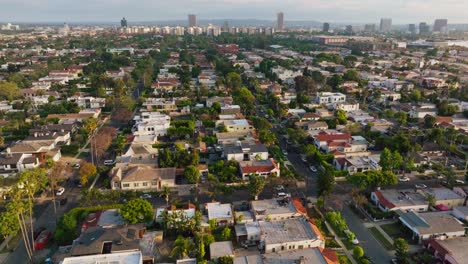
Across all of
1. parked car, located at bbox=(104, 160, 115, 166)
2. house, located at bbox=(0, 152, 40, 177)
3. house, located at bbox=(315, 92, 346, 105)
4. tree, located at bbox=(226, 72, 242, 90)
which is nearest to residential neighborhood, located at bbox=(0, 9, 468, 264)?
house, located at bbox=(0, 152, 40, 177)

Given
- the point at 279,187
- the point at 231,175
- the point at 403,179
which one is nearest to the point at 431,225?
Answer: the point at 403,179

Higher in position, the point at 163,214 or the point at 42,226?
the point at 163,214

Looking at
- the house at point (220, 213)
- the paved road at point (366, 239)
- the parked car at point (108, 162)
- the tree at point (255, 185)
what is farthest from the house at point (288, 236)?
the parked car at point (108, 162)

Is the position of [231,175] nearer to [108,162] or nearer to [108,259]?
[108,162]

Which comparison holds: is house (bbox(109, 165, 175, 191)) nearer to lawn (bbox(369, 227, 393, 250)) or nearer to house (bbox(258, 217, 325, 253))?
house (bbox(258, 217, 325, 253))

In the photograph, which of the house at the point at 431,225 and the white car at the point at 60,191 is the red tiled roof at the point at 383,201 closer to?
the house at the point at 431,225

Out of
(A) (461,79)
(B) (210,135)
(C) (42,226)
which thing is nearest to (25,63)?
(B) (210,135)

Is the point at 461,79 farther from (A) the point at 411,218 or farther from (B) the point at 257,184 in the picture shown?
(B) the point at 257,184

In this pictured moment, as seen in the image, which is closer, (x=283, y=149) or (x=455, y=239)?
(x=455, y=239)
